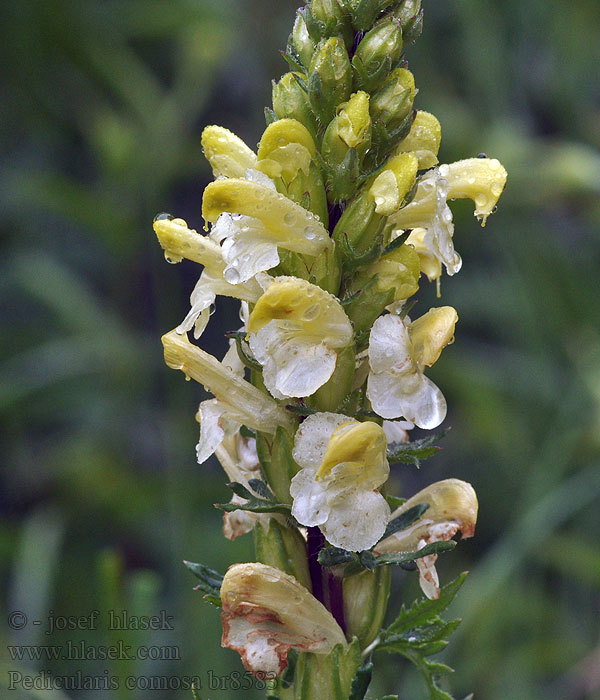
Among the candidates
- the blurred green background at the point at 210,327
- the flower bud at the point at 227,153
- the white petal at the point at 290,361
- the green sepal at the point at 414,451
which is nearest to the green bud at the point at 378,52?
the flower bud at the point at 227,153

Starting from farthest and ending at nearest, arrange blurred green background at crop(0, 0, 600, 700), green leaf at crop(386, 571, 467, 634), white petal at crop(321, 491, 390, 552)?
blurred green background at crop(0, 0, 600, 700) → green leaf at crop(386, 571, 467, 634) → white petal at crop(321, 491, 390, 552)

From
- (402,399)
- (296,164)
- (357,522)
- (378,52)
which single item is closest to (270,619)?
(357,522)

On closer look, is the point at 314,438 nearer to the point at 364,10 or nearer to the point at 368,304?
the point at 368,304

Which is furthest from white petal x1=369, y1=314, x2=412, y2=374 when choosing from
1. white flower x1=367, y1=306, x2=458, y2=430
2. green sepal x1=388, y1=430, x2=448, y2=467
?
green sepal x1=388, y1=430, x2=448, y2=467

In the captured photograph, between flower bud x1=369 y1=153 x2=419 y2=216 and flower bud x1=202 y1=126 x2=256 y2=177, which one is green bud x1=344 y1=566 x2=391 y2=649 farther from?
flower bud x1=202 y1=126 x2=256 y2=177

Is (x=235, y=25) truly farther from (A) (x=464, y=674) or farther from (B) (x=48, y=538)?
(A) (x=464, y=674)

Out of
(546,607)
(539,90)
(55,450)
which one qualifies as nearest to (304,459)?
(546,607)
